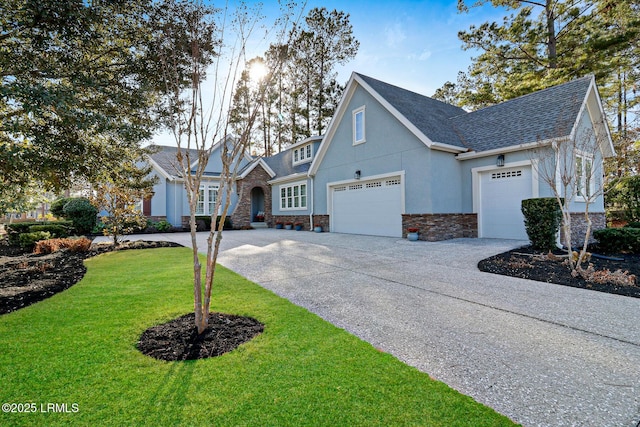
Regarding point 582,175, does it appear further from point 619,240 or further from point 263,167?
point 263,167

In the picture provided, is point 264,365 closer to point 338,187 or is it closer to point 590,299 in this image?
point 590,299

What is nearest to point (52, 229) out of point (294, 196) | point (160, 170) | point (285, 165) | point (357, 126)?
point (160, 170)

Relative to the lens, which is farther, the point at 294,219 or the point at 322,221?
the point at 294,219

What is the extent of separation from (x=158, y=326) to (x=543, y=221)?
8.78 m

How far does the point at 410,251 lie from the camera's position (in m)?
8.64

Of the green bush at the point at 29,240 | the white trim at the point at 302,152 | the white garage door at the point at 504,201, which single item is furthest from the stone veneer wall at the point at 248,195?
the white garage door at the point at 504,201

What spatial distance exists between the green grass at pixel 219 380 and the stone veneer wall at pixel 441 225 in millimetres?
7951

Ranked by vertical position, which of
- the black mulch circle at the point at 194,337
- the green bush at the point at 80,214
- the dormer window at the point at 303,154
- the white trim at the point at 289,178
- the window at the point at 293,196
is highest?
the dormer window at the point at 303,154

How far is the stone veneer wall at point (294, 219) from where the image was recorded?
16688 millimetres

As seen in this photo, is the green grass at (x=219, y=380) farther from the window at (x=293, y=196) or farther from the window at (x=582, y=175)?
the window at (x=293, y=196)

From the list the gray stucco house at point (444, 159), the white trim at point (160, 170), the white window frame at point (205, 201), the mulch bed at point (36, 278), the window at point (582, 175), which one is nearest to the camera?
the mulch bed at point (36, 278)

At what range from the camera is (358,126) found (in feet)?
44.5

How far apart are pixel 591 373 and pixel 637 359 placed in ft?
2.17

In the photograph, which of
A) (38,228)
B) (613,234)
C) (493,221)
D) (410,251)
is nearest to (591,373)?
(410,251)
